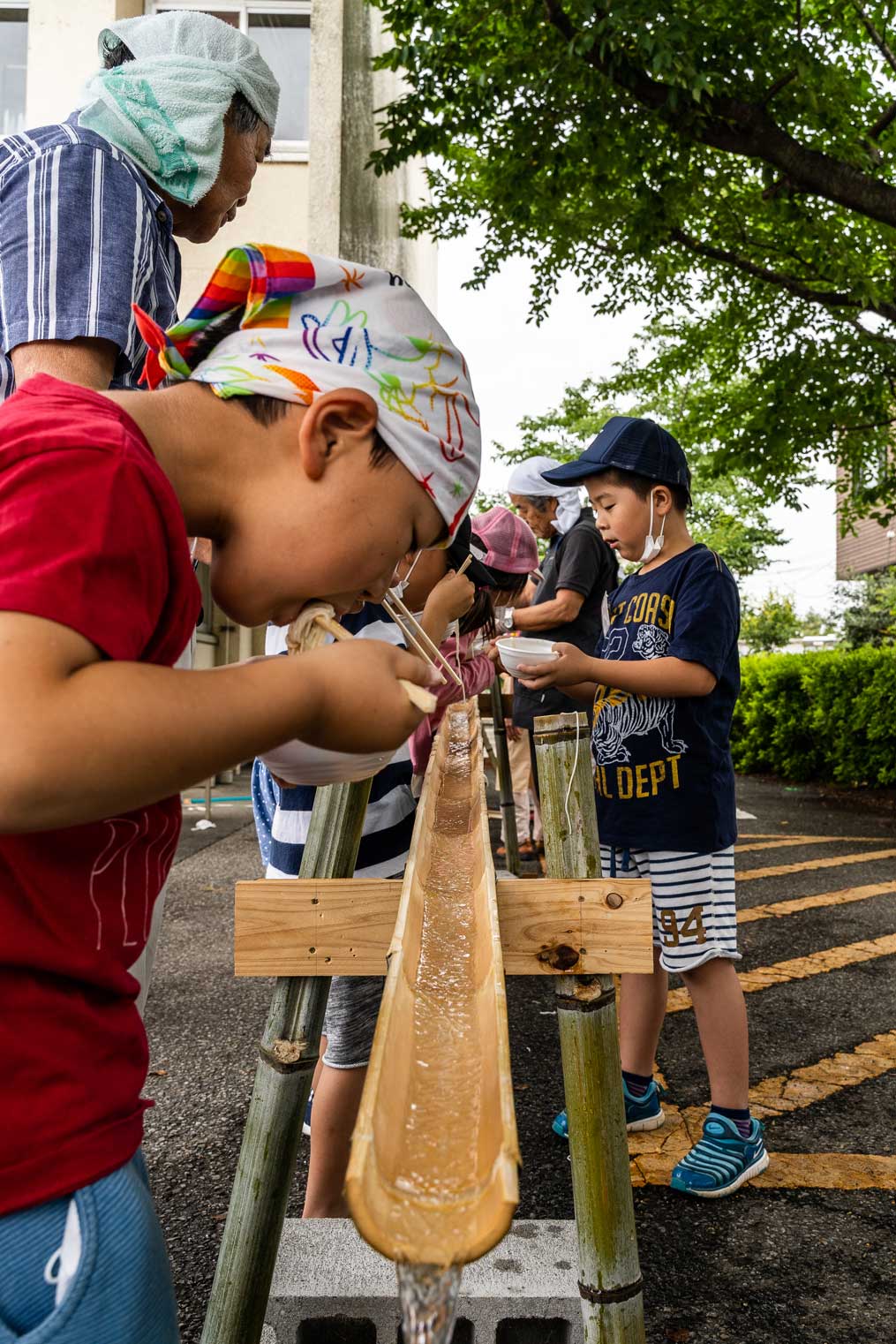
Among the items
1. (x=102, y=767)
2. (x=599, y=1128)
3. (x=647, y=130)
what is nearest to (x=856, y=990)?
(x=599, y=1128)

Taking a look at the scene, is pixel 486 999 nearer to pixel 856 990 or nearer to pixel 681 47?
pixel 856 990

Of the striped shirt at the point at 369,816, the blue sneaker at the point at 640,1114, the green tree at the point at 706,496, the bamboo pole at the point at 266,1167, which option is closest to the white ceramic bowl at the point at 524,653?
the striped shirt at the point at 369,816

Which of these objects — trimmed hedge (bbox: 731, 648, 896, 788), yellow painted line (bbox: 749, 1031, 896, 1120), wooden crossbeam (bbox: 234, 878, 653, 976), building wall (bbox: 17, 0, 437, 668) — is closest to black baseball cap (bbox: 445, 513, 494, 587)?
wooden crossbeam (bbox: 234, 878, 653, 976)

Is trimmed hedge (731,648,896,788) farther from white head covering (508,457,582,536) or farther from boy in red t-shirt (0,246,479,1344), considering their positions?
boy in red t-shirt (0,246,479,1344)

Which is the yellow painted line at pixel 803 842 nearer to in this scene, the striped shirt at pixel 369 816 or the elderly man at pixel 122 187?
the striped shirt at pixel 369 816

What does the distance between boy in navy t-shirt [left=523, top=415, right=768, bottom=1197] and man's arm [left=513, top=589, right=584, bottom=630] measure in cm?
180

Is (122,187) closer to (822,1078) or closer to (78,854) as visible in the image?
(78,854)

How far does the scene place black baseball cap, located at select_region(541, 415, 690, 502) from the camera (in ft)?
11.0

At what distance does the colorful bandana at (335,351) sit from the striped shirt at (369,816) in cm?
117

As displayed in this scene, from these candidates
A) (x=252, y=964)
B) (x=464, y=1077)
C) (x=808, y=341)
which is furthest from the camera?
(x=808, y=341)

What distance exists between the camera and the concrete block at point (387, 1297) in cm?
203

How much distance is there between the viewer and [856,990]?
4.89 metres

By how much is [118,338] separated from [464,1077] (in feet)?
3.97

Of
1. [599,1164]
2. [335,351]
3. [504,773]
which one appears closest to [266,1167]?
[599,1164]
